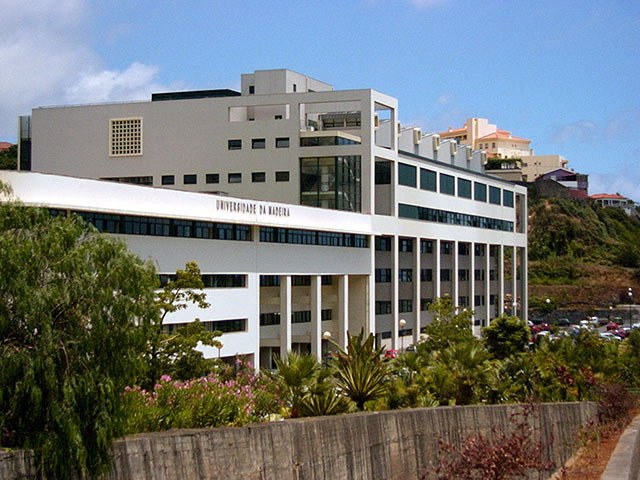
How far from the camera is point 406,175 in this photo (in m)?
63.5

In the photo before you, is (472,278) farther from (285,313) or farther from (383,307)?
(285,313)

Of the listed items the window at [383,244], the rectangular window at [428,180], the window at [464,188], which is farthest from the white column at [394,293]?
the window at [464,188]

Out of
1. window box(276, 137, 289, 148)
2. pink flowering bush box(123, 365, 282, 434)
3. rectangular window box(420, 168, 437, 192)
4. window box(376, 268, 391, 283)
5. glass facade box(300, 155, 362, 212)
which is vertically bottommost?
pink flowering bush box(123, 365, 282, 434)

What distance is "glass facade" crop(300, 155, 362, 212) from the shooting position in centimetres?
5694

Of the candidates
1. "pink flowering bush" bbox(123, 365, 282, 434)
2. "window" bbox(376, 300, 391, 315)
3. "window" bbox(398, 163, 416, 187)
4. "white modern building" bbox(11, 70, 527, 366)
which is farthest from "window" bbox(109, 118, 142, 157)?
"pink flowering bush" bbox(123, 365, 282, 434)

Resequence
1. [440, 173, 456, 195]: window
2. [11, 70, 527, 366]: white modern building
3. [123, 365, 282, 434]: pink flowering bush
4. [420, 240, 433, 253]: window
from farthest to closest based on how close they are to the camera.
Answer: [420, 240, 433, 253]: window
[440, 173, 456, 195]: window
[11, 70, 527, 366]: white modern building
[123, 365, 282, 434]: pink flowering bush

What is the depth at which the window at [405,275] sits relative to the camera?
6731cm

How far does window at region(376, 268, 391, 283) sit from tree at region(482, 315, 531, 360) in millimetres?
12180

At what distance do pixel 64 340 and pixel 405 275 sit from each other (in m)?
56.0

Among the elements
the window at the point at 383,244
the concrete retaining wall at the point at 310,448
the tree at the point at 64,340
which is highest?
the window at the point at 383,244

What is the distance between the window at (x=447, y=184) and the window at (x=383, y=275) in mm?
9587

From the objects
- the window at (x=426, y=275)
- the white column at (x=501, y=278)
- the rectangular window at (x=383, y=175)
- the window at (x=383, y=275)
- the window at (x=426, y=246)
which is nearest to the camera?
the rectangular window at (x=383, y=175)

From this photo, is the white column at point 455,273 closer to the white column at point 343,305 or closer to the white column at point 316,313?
the white column at point 343,305

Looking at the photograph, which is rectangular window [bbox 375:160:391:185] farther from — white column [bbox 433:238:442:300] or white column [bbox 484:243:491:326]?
white column [bbox 484:243:491:326]
